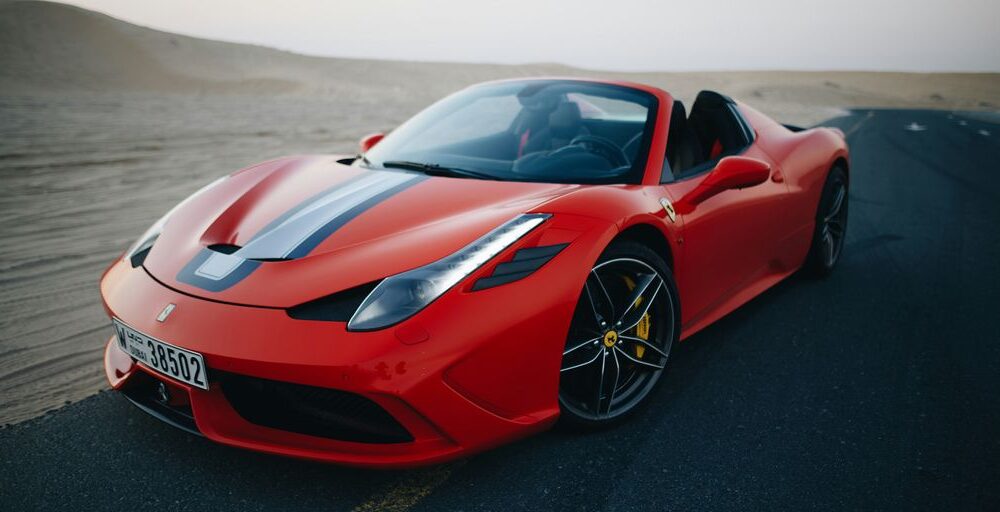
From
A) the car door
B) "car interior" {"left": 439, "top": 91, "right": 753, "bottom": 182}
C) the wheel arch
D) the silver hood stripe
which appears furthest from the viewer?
"car interior" {"left": 439, "top": 91, "right": 753, "bottom": 182}

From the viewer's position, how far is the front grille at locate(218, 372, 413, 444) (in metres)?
1.72

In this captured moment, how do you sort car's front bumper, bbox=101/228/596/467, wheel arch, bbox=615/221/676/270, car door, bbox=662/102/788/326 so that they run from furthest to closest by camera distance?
car door, bbox=662/102/788/326
wheel arch, bbox=615/221/676/270
car's front bumper, bbox=101/228/596/467

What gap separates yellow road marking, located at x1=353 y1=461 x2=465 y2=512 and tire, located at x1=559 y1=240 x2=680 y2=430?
412mm

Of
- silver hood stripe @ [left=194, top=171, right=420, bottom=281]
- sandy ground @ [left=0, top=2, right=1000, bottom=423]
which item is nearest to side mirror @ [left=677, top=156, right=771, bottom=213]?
silver hood stripe @ [left=194, top=171, right=420, bottom=281]

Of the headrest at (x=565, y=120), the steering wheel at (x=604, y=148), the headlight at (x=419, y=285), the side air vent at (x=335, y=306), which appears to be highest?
the headrest at (x=565, y=120)

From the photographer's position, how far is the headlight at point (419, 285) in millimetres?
1738

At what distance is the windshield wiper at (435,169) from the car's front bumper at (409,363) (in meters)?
0.78

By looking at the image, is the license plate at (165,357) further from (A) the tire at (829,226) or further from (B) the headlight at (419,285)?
(A) the tire at (829,226)

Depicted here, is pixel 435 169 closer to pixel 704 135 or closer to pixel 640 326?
pixel 640 326

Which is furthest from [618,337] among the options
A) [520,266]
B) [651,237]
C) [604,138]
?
[604,138]

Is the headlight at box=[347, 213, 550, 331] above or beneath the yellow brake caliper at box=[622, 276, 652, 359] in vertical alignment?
above

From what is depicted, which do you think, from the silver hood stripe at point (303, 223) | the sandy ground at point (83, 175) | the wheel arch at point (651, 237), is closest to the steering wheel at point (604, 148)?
the wheel arch at point (651, 237)

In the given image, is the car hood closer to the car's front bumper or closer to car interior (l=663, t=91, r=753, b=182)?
the car's front bumper

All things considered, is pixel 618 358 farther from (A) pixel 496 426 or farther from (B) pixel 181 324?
(B) pixel 181 324
